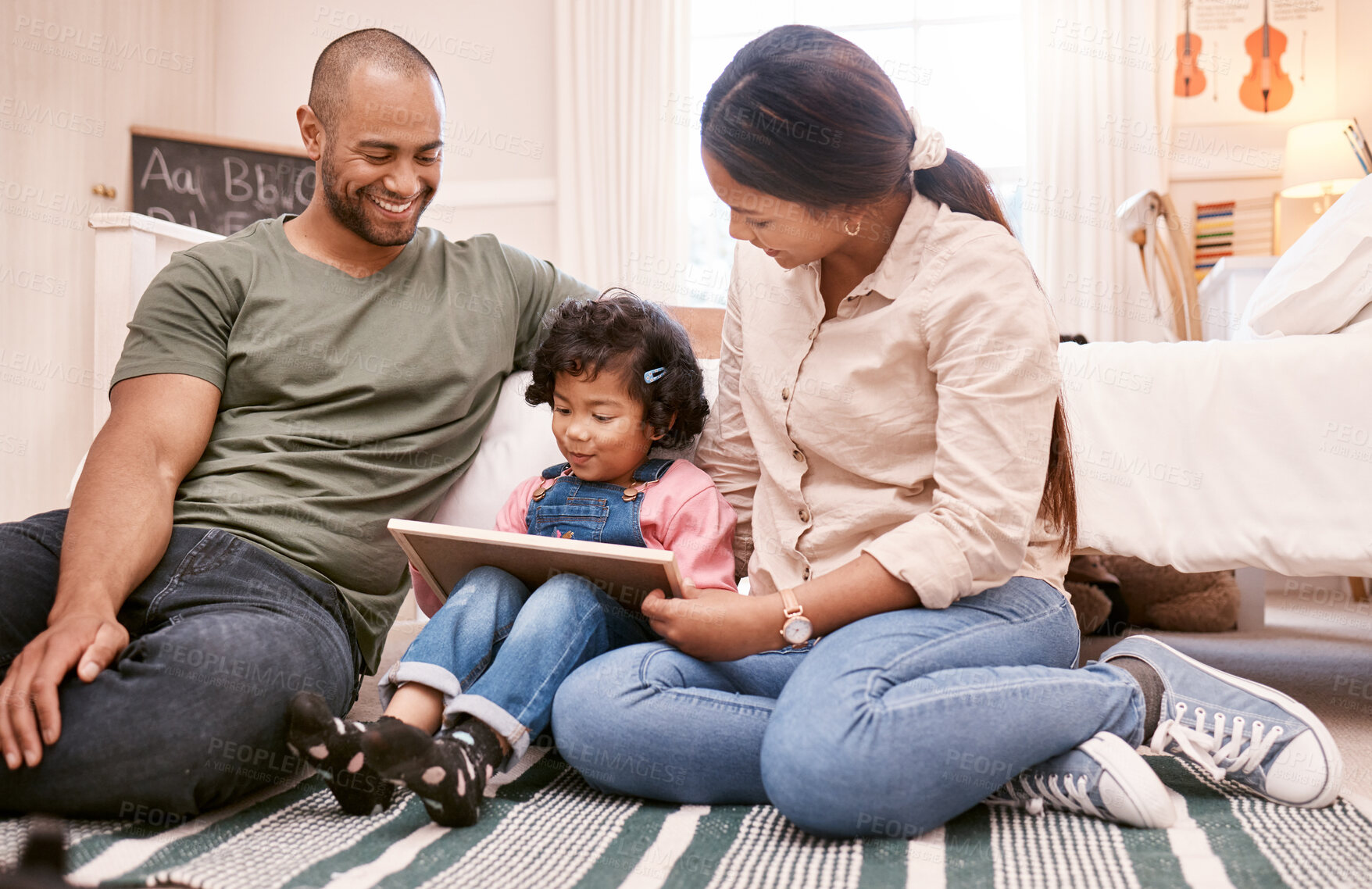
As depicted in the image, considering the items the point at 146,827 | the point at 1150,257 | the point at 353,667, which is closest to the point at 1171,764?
the point at 353,667

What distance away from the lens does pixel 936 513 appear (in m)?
0.99

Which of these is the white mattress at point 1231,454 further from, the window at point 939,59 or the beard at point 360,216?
the window at point 939,59

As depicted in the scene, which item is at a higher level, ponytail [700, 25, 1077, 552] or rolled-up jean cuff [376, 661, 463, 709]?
ponytail [700, 25, 1077, 552]

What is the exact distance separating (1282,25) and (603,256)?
2.38 meters

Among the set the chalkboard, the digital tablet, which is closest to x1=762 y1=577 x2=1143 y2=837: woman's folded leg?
the digital tablet

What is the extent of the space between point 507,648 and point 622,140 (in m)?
3.03

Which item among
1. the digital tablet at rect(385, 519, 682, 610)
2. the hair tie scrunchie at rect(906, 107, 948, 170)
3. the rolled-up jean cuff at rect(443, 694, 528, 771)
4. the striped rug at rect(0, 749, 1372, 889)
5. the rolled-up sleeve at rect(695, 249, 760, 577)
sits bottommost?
the striped rug at rect(0, 749, 1372, 889)

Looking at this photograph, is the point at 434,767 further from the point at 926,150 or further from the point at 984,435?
the point at 926,150

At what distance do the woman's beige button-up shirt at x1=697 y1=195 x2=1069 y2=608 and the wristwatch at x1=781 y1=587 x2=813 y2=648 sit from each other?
0.09 m

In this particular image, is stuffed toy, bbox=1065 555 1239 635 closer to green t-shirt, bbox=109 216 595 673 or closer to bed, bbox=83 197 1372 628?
bed, bbox=83 197 1372 628

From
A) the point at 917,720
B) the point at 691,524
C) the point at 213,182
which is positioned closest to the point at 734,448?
the point at 691,524

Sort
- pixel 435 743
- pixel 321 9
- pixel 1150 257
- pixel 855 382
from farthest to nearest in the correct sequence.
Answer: pixel 321 9 → pixel 1150 257 → pixel 855 382 → pixel 435 743

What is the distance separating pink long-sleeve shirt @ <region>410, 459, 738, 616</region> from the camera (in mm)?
1183

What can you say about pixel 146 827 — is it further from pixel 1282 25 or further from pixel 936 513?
pixel 1282 25
